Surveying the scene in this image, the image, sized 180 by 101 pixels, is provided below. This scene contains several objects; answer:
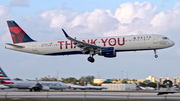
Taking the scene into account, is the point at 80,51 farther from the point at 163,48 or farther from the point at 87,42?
the point at 163,48

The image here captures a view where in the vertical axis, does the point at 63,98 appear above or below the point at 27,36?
below

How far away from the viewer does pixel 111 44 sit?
44.1 meters

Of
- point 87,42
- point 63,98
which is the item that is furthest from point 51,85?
point 63,98

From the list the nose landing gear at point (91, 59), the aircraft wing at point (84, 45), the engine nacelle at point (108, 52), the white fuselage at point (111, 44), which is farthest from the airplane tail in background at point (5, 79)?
the engine nacelle at point (108, 52)

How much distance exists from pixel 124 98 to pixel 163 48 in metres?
20.8

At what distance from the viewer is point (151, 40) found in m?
42.9

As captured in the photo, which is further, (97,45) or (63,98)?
(97,45)

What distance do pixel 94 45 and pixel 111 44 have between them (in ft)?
10.2

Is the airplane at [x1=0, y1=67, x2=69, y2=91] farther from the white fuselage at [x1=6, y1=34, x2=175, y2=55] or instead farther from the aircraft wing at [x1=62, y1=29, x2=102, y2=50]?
the aircraft wing at [x1=62, y1=29, x2=102, y2=50]

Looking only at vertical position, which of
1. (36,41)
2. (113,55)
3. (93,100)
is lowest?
(93,100)

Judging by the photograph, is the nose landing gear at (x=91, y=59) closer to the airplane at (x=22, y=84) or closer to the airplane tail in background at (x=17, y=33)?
the airplane tail in background at (x=17, y=33)

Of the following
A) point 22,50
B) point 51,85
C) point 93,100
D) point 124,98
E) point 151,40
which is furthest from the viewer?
point 51,85

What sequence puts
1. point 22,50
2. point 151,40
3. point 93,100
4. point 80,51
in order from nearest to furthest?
point 93,100 → point 151,40 → point 80,51 → point 22,50

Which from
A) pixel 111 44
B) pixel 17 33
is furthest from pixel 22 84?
pixel 111 44
